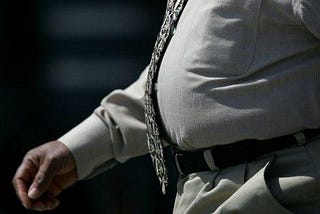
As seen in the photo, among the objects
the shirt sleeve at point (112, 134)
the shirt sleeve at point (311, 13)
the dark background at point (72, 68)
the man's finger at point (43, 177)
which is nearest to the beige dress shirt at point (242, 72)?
the shirt sleeve at point (311, 13)

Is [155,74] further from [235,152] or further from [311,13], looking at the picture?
[311,13]

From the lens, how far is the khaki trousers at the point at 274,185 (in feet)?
7.09

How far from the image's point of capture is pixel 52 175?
113 inches

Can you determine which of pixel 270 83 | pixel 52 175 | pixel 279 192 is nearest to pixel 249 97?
pixel 270 83

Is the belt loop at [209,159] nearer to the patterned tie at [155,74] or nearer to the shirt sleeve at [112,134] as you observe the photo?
the patterned tie at [155,74]

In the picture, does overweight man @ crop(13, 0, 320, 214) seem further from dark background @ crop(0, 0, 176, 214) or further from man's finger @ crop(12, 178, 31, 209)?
dark background @ crop(0, 0, 176, 214)

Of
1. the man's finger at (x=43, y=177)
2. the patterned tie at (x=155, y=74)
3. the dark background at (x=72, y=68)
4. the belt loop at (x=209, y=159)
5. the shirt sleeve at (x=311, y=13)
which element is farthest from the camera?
the dark background at (x=72, y=68)

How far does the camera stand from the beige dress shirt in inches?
86.1

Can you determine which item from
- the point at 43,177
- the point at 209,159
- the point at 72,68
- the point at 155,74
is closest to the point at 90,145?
the point at 43,177

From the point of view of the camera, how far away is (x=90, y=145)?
2904 millimetres

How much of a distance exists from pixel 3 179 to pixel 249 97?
3746 millimetres

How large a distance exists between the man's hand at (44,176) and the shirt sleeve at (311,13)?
105 cm

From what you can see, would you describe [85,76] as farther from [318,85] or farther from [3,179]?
[318,85]

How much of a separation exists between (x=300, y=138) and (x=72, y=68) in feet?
13.1
